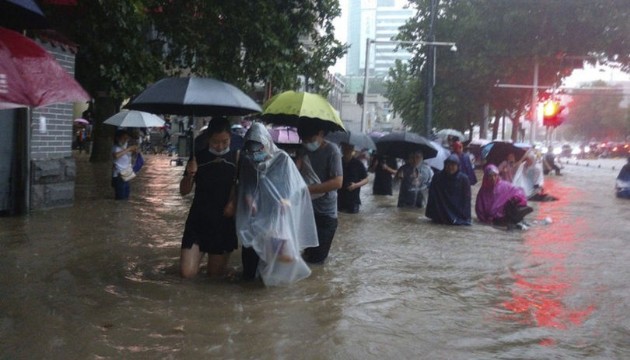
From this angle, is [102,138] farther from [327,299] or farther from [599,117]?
[599,117]

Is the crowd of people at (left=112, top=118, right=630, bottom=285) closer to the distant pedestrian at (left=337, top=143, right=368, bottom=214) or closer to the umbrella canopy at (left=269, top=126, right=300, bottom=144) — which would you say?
the distant pedestrian at (left=337, top=143, right=368, bottom=214)

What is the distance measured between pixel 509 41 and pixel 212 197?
2827 centimetres

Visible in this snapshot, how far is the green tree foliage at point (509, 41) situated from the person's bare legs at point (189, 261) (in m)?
27.0

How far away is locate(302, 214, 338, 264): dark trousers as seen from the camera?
6535 mm

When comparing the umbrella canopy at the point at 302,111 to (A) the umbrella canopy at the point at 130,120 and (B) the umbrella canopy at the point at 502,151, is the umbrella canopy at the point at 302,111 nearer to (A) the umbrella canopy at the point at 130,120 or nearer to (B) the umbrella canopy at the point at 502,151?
(A) the umbrella canopy at the point at 130,120

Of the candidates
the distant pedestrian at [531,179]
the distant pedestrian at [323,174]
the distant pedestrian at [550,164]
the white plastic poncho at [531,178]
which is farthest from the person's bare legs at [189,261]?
the distant pedestrian at [550,164]

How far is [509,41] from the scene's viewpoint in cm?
3097

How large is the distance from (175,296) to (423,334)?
7.16 feet

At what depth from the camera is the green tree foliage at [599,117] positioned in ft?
250

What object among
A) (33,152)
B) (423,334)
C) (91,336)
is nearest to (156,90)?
(91,336)

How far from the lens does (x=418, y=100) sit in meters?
42.3

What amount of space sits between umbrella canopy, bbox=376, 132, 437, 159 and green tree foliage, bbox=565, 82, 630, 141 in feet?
224

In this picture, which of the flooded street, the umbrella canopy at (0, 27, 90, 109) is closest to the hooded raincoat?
the flooded street

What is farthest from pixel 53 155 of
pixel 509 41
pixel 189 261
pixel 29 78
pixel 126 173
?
pixel 509 41
